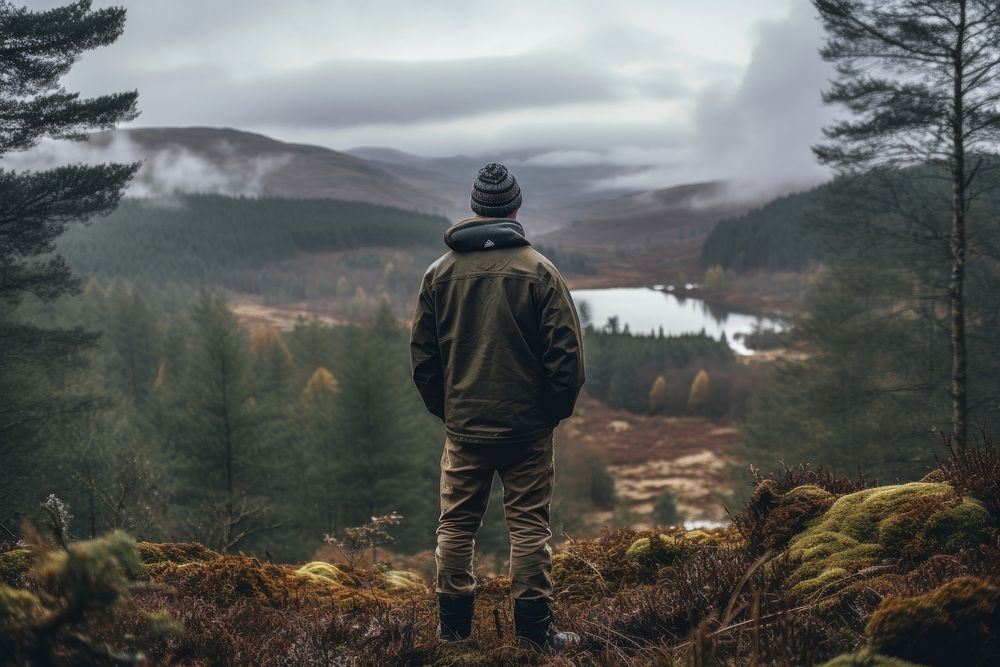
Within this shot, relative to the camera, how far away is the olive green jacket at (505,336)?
11.7ft

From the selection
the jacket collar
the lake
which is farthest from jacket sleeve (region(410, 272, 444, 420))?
the lake

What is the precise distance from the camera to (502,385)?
360cm

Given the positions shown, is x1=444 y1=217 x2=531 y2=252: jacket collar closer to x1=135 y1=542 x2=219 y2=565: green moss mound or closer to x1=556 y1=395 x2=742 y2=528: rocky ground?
x1=135 y1=542 x2=219 y2=565: green moss mound

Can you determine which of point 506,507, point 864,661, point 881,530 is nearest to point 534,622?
point 506,507

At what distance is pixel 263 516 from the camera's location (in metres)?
21.7

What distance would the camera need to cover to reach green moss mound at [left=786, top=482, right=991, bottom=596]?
3.19m

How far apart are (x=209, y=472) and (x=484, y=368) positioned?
22165 millimetres

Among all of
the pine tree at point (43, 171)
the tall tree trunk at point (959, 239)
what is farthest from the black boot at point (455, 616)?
the tall tree trunk at point (959, 239)

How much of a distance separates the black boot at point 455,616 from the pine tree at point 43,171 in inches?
461

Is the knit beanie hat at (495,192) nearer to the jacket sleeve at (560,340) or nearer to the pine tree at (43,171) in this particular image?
the jacket sleeve at (560,340)

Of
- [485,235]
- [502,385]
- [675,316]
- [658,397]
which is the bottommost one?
[658,397]

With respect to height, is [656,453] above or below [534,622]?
below

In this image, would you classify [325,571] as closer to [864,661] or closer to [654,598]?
[654,598]

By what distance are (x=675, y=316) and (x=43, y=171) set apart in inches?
5887
